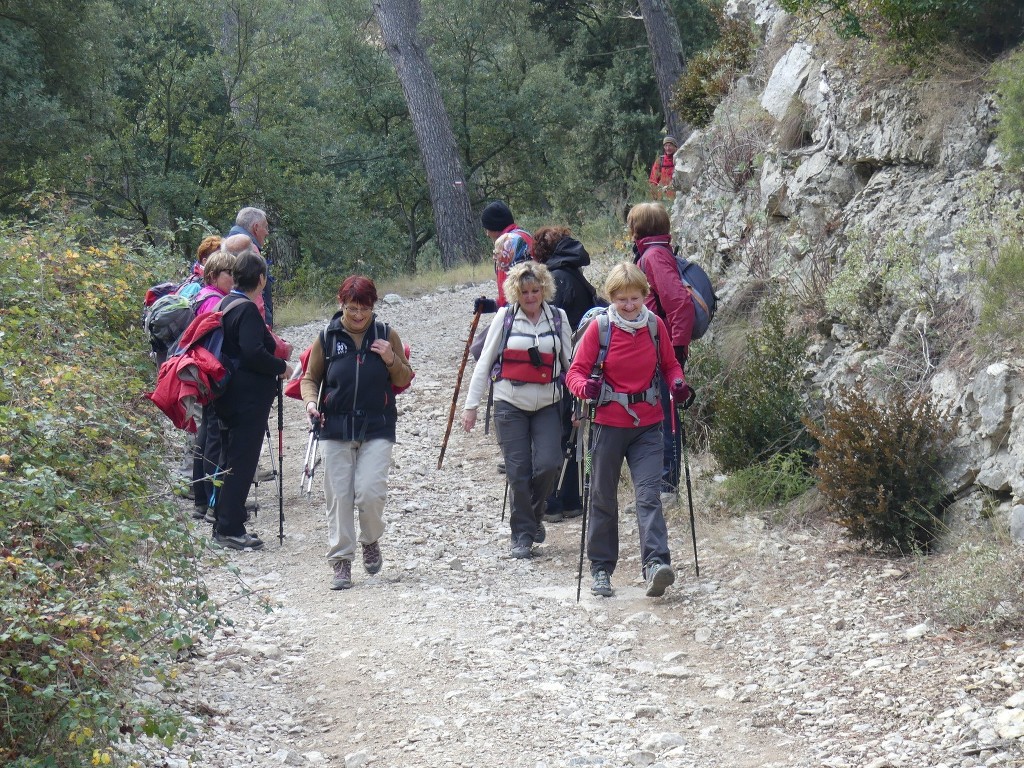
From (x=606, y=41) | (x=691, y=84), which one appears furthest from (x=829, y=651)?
(x=606, y=41)

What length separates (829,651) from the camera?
5750 mm

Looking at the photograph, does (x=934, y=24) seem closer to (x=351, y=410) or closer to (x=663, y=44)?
(x=351, y=410)

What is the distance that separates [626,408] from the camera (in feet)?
22.5

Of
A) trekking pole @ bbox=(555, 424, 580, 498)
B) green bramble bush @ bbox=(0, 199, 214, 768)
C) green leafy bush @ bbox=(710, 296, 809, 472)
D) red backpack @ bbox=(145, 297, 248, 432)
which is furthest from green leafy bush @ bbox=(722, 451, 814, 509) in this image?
green bramble bush @ bbox=(0, 199, 214, 768)

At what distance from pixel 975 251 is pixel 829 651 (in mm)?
3315

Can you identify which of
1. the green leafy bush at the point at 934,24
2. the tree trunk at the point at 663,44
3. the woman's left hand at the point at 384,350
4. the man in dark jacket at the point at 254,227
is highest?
the tree trunk at the point at 663,44

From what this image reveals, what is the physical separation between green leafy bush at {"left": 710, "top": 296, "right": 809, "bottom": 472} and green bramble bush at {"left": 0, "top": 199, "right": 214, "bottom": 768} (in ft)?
14.6

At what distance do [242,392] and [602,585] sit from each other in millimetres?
3063

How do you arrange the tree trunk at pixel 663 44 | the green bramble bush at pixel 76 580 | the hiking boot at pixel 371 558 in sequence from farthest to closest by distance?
1. the tree trunk at pixel 663 44
2. the hiking boot at pixel 371 558
3. the green bramble bush at pixel 76 580

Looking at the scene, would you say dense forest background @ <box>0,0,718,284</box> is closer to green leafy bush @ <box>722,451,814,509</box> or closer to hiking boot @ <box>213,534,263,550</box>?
hiking boot @ <box>213,534,263,550</box>

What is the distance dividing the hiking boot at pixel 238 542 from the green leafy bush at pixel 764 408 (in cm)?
370

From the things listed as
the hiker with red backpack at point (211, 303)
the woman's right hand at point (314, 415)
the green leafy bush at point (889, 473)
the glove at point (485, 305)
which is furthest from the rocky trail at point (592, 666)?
the glove at point (485, 305)

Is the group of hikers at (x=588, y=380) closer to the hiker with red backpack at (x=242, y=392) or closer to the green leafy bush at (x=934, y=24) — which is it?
the hiker with red backpack at (x=242, y=392)

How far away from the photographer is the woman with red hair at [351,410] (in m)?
7.26
